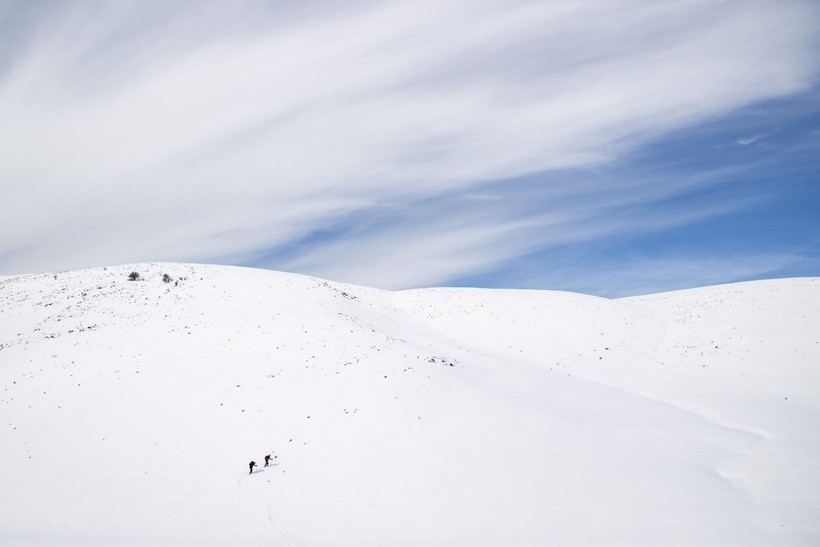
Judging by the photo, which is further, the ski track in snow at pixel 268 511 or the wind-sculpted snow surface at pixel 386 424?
the wind-sculpted snow surface at pixel 386 424

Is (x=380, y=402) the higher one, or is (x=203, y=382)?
(x=203, y=382)

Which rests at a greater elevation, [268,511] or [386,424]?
[386,424]

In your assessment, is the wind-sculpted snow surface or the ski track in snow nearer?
the ski track in snow

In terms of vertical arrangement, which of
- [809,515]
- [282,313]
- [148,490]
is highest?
[282,313]

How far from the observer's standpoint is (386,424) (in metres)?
28.4

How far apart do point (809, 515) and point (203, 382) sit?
3494 centimetres

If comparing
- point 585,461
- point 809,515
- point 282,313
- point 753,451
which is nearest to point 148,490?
point 585,461

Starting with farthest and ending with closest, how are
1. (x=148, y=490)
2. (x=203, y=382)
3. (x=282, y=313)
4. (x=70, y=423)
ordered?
1. (x=282, y=313)
2. (x=203, y=382)
3. (x=70, y=423)
4. (x=148, y=490)

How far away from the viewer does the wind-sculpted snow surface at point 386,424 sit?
20.2 meters

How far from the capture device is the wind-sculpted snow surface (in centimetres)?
2023

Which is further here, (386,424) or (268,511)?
(386,424)

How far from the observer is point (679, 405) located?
35.8 meters

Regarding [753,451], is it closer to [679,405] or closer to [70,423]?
[679,405]

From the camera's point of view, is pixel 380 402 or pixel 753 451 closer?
pixel 753 451
